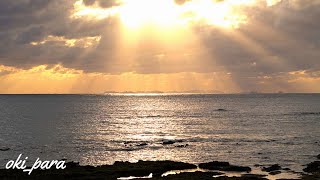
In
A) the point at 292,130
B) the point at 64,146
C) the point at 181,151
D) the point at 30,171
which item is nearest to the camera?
the point at 30,171

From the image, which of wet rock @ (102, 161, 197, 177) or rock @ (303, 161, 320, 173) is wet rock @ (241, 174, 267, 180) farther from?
wet rock @ (102, 161, 197, 177)

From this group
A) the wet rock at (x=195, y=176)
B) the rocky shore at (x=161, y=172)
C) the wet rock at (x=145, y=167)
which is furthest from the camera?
the wet rock at (x=145, y=167)

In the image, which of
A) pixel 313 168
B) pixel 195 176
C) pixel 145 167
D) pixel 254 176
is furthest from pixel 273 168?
pixel 145 167

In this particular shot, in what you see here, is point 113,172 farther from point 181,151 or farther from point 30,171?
point 181,151

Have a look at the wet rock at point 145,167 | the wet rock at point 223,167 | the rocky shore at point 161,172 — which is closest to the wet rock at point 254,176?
the rocky shore at point 161,172

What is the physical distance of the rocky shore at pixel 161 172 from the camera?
5419cm

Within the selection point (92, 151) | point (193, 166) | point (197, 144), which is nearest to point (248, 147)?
point (197, 144)

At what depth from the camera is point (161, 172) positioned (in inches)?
2359

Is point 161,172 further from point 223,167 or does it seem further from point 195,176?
point 223,167

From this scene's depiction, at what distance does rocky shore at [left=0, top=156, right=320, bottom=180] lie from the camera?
5419 cm

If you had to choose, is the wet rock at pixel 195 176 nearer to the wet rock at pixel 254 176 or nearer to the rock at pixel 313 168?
the wet rock at pixel 254 176

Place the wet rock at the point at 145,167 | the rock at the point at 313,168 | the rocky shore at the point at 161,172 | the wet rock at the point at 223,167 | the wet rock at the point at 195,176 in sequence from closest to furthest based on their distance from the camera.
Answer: the wet rock at the point at 195,176, the rocky shore at the point at 161,172, the wet rock at the point at 145,167, the rock at the point at 313,168, the wet rock at the point at 223,167

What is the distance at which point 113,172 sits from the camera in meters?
57.3

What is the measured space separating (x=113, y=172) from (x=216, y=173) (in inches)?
552
